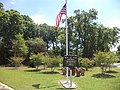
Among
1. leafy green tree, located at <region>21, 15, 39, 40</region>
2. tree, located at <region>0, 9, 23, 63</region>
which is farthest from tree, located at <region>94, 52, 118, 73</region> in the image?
leafy green tree, located at <region>21, 15, 39, 40</region>

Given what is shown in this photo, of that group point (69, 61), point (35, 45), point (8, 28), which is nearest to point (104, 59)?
point (69, 61)

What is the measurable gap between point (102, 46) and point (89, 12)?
546cm

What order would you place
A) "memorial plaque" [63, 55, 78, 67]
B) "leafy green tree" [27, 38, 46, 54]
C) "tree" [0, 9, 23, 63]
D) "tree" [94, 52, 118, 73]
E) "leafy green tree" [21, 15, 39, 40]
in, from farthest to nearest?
"leafy green tree" [21, 15, 39, 40], "leafy green tree" [27, 38, 46, 54], "tree" [0, 9, 23, 63], "tree" [94, 52, 118, 73], "memorial plaque" [63, 55, 78, 67]

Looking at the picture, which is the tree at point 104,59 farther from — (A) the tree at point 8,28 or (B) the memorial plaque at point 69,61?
(A) the tree at point 8,28

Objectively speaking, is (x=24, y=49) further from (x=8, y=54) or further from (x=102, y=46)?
(x=102, y=46)

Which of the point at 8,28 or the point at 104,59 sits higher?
the point at 8,28

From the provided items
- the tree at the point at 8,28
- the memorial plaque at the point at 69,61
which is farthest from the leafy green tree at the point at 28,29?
the memorial plaque at the point at 69,61

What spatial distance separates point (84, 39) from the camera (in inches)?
1531

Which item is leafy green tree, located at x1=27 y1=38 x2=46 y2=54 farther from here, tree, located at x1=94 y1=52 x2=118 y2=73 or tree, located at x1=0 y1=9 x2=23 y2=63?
tree, located at x1=94 y1=52 x2=118 y2=73

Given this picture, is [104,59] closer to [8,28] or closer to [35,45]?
[35,45]

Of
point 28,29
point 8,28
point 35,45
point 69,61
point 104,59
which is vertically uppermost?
point 28,29

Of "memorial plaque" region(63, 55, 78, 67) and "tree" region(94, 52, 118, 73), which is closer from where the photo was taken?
"memorial plaque" region(63, 55, 78, 67)

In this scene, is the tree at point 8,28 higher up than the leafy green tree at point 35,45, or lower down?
higher up

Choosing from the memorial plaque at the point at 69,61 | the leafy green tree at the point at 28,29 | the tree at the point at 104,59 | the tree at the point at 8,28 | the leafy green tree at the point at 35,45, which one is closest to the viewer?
the memorial plaque at the point at 69,61
